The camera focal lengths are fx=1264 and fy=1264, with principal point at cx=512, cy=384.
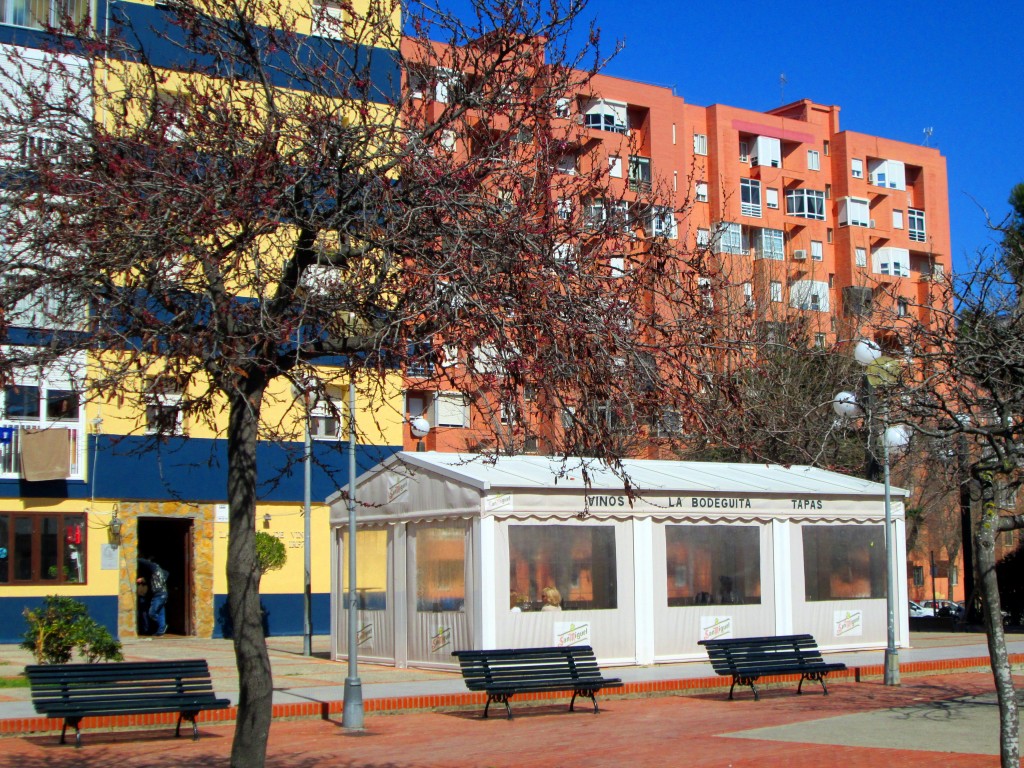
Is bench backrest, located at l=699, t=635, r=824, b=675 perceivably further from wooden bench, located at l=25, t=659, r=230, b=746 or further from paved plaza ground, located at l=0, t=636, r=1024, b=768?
wooden bench, located at l=25, t=659, r=230, b=746

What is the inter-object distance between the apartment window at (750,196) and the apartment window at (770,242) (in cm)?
104

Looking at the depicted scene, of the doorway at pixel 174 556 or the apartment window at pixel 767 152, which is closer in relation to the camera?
the doorway at pixel 174 556

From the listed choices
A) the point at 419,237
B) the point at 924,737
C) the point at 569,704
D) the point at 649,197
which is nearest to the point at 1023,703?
the point at 924,737

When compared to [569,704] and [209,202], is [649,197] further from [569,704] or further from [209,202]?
[569,704]

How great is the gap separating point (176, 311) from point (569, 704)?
38.5 ft

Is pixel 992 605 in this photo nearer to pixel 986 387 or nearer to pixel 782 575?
pixel 986 387

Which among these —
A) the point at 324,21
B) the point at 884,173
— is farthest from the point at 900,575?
the point at 884,173

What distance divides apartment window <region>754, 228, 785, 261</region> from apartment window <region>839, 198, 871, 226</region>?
4.53 metres

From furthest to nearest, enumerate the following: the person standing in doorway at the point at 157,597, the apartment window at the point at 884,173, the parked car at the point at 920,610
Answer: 1. the apartment window at the point at 884,173
2. the parked car at the point at 920,610
3. the person standing in doorway at the point at 157,597

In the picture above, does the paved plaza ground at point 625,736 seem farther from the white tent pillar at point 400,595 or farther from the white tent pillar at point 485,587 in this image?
the white tent pillar at point 400,595

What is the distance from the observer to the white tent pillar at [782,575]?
22344 mm

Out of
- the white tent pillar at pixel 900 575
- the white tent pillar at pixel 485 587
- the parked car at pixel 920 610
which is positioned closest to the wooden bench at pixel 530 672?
the white tent pillar at pixel 485 587

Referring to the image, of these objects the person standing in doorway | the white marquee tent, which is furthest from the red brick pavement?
the person standing in doorway

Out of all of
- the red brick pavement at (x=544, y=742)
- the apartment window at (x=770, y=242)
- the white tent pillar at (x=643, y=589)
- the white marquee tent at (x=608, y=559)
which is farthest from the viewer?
the apartment window at (x=770, y=242)
